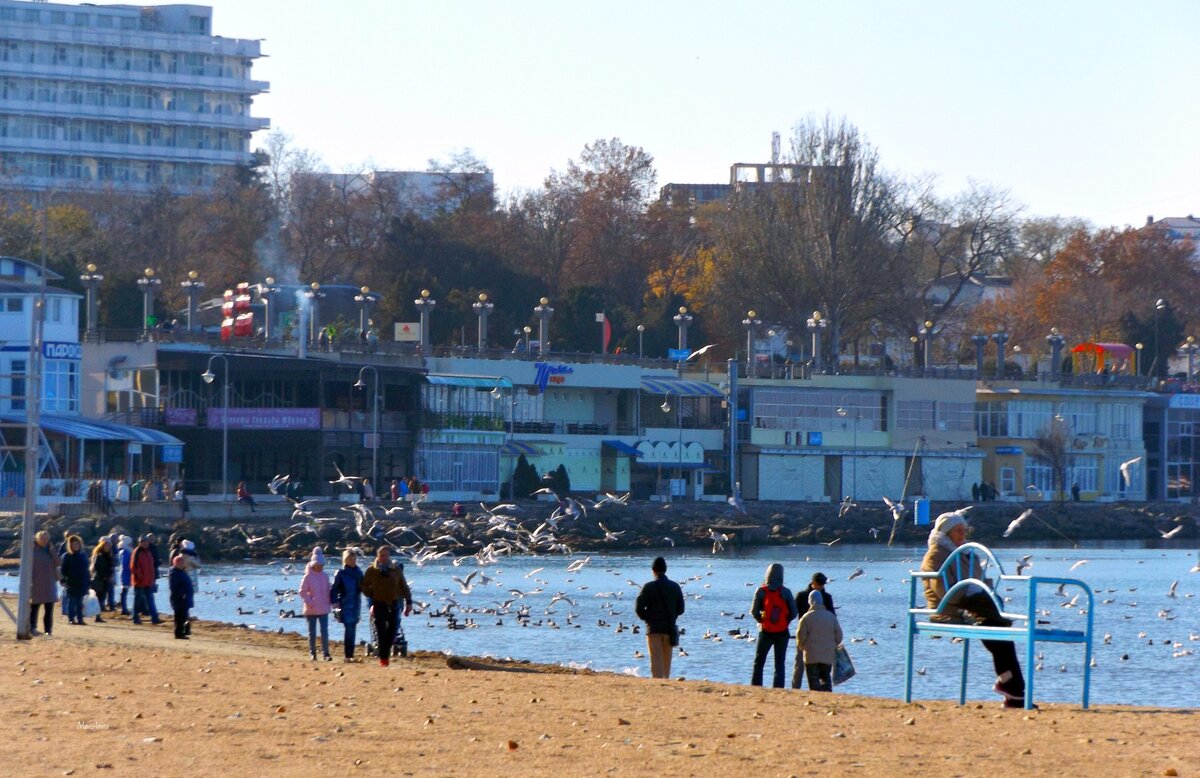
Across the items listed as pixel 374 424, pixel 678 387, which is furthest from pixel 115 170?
pixel 374 424

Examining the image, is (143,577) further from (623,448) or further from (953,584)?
(623,448)

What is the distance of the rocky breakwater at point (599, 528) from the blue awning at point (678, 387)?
5.55 metres

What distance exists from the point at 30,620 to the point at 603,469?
5438cm

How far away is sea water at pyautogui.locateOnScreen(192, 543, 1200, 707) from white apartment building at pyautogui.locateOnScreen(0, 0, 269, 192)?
66.7m

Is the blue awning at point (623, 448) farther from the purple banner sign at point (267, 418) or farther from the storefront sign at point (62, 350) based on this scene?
the storefront sign at point (62, 350)

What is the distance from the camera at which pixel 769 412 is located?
7944 centimetres

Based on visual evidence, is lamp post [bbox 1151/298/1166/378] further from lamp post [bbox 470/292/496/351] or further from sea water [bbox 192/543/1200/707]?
lamp post [bbox 470/292/496/351]

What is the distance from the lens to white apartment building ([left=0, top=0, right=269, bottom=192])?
115 m

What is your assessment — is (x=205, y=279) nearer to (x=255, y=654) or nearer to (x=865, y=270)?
(x=865, y=270)

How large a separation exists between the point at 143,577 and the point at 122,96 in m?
97.9

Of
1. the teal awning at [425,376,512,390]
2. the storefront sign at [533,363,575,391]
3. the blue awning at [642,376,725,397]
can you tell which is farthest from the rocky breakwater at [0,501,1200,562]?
the storefront sign at [533,363,575,391]

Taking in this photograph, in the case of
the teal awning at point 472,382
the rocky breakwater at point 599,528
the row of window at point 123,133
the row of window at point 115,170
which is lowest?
the rocky breakwater at point 599,528

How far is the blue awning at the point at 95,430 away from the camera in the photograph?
56844 mm

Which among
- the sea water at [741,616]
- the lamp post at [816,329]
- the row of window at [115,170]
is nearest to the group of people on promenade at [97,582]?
the sea water at [741,616]
